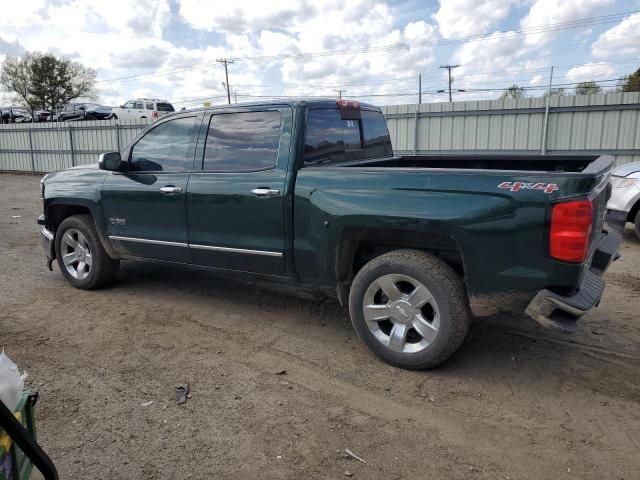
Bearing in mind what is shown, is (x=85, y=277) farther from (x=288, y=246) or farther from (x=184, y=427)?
(x=184, y=427)

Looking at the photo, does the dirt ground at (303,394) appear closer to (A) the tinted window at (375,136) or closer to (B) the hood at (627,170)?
(A) the tinted window at (375,136)

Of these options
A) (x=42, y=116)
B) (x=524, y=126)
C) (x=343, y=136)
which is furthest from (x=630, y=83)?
(x=42, y=116)

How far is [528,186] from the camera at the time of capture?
3201 millimetres

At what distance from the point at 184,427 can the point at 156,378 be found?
714mm

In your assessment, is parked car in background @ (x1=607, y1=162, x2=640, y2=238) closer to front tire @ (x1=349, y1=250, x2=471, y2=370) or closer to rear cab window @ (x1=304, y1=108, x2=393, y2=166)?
rear cab window @ (x1=304, y1=108, x2=393, y2=166)

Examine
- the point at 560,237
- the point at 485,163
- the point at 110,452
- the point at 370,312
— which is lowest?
the point at 110,452

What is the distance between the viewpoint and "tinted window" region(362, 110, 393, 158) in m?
5.11

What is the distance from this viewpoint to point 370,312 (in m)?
3.87

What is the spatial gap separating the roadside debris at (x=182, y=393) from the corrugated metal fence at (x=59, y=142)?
1762 cm

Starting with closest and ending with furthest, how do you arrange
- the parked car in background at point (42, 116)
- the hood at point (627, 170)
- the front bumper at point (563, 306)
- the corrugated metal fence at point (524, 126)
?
the front bumper at point (563, 306)
the hood at point (627, 170)
the corrugated metal fence at point (524, 126)
the parked car in background at point (42, 116)

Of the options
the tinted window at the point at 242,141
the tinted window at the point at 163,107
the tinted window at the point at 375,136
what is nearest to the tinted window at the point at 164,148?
the tinted window at the point at 242,141

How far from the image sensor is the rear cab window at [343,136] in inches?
171

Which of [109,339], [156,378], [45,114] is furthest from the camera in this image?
[45,114]

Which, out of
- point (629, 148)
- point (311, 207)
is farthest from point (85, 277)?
point (629, 148)
